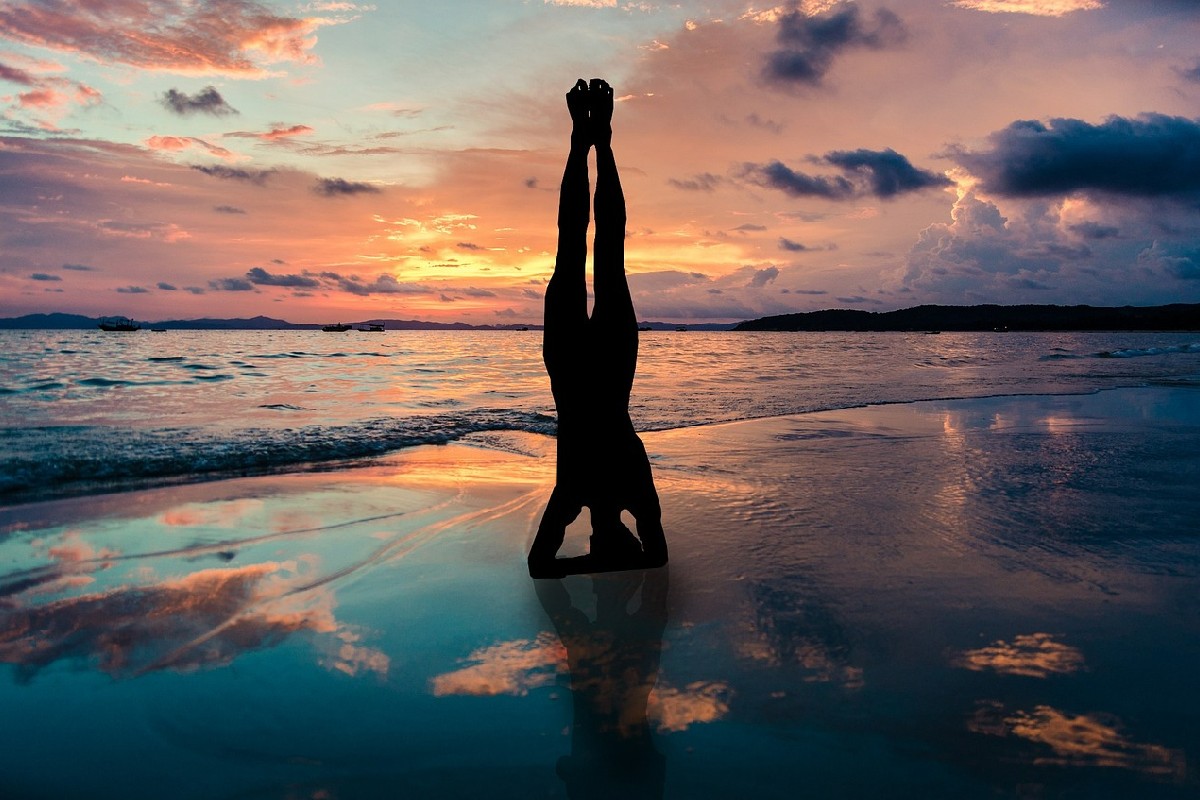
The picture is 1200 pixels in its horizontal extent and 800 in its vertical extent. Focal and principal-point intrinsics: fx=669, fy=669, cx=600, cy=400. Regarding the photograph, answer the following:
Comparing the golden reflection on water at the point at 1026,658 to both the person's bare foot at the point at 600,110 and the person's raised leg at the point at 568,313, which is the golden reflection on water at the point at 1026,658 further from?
the person's bare foot at the point at 600,110

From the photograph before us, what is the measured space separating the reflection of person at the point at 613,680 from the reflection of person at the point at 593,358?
329mm

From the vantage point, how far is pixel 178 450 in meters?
10.6

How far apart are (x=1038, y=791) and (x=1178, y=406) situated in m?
18.3

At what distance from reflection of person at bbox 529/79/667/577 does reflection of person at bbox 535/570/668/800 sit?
0.33m

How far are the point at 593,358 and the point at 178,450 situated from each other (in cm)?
889

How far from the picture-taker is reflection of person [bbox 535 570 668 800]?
8.98ft

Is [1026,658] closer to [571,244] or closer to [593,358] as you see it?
[593,358]

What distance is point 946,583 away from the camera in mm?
4707

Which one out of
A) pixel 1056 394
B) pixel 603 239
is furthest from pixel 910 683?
pixel 1056 394

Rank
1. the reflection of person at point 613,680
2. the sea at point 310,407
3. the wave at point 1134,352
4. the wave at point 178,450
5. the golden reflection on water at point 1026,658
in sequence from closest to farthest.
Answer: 1. the reflection of person at point 613,680
2. the golden reflection on water at point 1026,658
3. the wave at point 178,450
4. the sea at point 310,407
5. the wave at point 1134,352

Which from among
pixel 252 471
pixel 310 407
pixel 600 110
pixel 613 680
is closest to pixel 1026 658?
pixel 613 680

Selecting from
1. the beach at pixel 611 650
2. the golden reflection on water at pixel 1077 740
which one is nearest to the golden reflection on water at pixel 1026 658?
the beach at pixel 611 650

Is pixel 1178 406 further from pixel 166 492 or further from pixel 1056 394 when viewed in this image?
pixel 166 492

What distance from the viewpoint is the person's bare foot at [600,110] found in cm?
475
